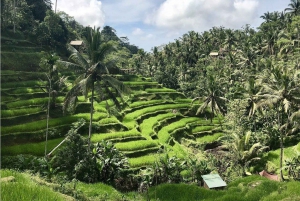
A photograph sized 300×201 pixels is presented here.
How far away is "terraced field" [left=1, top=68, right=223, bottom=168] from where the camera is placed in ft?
70.7

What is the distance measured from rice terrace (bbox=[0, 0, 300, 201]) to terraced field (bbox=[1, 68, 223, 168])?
0.11 meters

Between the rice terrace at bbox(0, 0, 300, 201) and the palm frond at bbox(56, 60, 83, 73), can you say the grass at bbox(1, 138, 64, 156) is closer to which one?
the rice terrace at bbox(0, 0, 300, 201)

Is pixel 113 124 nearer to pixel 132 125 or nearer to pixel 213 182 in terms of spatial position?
pixel 132 125

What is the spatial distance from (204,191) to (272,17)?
191 feet

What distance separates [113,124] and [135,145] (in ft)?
14.2

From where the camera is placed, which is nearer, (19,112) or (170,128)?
→ (19,112)

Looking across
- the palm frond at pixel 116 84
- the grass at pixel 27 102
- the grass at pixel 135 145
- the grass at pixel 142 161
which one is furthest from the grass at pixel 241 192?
the grass at pixel 27 102

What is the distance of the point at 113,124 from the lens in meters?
26.8

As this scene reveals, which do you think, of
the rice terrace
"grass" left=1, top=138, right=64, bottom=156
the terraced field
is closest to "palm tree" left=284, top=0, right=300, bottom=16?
the rice terrace

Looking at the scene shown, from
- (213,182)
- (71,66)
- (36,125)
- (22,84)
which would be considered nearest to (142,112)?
(22,84)

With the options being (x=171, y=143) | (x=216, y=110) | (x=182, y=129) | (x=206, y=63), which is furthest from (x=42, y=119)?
(x=206, y=63)

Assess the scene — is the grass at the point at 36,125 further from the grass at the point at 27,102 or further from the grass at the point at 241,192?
the grass at the point at 241,192

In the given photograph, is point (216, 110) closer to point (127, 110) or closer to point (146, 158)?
point (127, 110)

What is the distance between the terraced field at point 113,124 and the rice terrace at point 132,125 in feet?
0.35
